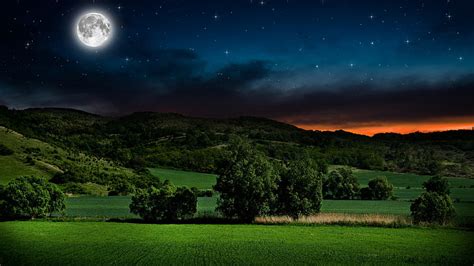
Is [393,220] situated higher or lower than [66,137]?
lower

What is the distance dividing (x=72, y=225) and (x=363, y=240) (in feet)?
78.4

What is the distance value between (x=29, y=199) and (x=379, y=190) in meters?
68.1

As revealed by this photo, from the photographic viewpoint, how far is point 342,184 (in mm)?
99500

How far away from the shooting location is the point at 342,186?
99.1 metres

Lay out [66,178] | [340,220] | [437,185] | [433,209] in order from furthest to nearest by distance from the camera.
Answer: [66,178]
[437,185]
[340,220]
[433,209]

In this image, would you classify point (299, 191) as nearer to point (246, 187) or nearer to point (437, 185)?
point (246, 187)

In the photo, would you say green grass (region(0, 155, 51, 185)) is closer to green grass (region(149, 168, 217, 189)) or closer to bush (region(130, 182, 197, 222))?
green grass (region(149, 168, 217, 189))

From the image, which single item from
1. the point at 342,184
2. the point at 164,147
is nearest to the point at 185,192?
the point at 342,184

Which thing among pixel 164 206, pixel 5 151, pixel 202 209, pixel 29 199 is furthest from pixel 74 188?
pixel 164 206

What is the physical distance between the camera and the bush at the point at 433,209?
133 ft

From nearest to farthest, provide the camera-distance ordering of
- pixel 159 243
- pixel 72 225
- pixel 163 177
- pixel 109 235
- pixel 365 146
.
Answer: pixel 159 243, pixel 109 235, pixel 72 225, pixel 163 177, pixel 365 146

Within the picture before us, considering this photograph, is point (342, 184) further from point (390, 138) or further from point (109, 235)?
point (109, 235)

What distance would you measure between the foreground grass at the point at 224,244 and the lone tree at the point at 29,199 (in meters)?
3.62

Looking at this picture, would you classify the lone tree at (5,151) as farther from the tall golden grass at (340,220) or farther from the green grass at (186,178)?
the tall golden grass at (340,220)
